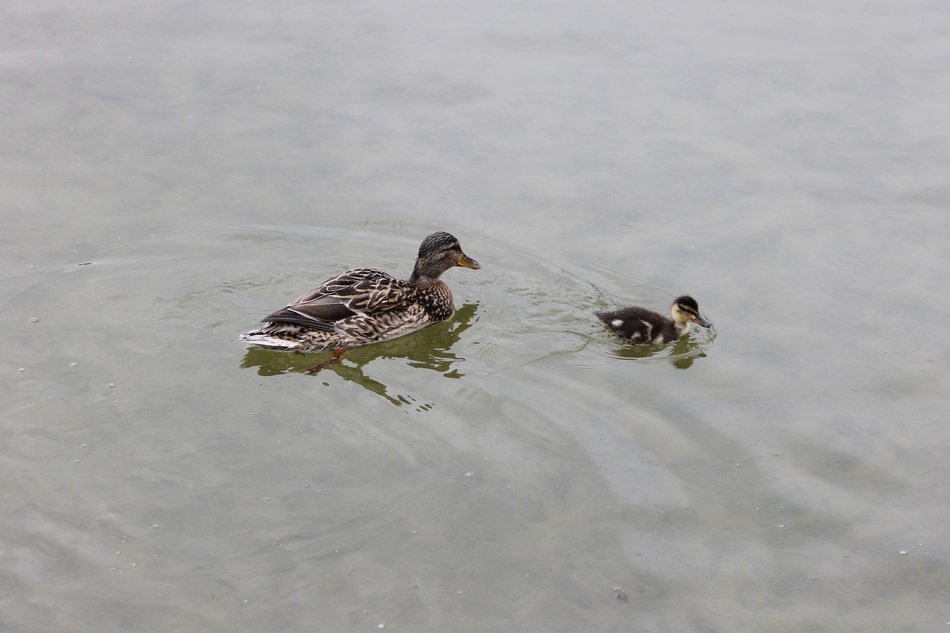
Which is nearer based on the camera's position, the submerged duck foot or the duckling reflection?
the duckling reflection

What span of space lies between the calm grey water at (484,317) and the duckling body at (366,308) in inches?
6.0

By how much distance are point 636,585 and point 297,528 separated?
154cm

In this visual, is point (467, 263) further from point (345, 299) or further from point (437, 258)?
point (345, 299)

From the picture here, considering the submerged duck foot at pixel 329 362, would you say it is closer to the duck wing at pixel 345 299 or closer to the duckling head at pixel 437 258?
the duck wing at pixel 345 299

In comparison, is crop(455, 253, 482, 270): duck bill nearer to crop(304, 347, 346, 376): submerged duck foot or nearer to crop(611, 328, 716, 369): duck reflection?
crop(304, 347, 346, 376): submerged duck foot

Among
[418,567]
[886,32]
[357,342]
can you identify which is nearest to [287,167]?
[357,342]

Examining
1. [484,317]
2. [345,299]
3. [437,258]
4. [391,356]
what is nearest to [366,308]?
[345,299]

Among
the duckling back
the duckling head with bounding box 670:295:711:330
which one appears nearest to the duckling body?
the duckling back

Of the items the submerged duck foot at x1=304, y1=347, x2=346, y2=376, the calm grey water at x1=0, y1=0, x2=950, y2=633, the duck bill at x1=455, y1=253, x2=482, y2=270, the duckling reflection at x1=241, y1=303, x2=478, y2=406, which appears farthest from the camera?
the duck bill at x1=455, y1=253, x2=482, y2=270

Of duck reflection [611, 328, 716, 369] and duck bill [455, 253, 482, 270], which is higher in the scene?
duck bill [455, 253, 482, 270]

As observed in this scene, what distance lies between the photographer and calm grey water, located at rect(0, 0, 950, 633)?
524 cm

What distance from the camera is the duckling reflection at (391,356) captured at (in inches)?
274

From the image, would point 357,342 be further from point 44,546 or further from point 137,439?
point 44,546

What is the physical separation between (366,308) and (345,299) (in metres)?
0.15
